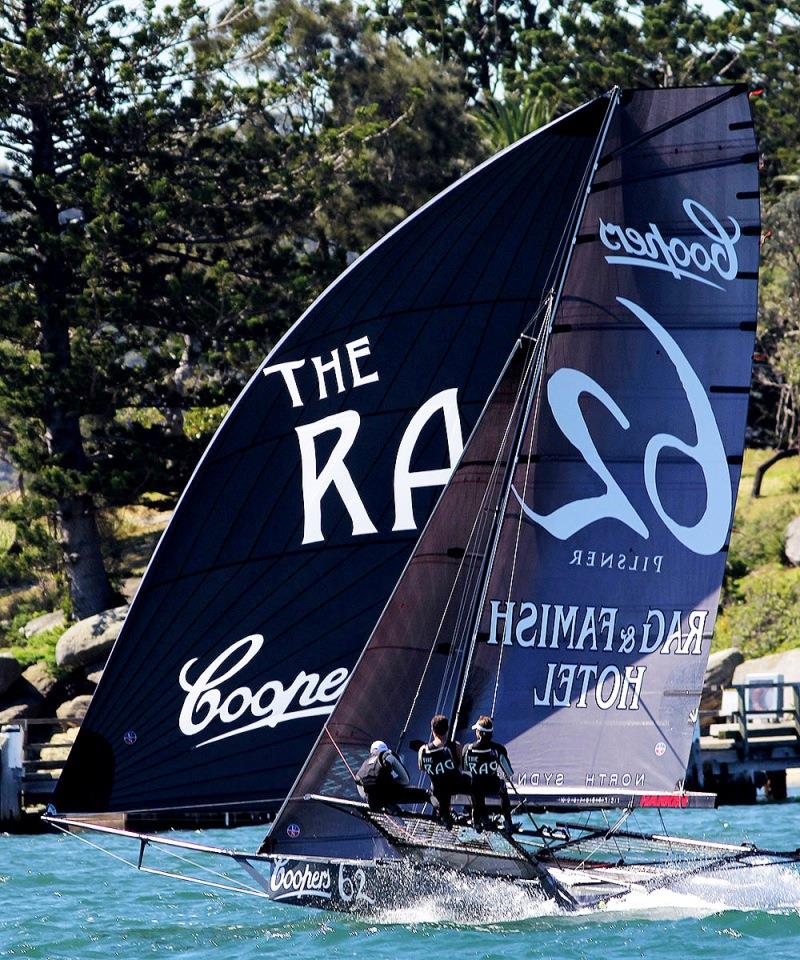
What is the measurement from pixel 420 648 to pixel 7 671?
20.4 meters

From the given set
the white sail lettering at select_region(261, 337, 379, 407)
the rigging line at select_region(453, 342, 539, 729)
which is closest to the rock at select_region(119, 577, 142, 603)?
the white sail lettering at select_region(261, 337, 379, 407)

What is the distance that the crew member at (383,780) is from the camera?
14.8 metres

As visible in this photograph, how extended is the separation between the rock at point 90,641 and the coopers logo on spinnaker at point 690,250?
21.1 m

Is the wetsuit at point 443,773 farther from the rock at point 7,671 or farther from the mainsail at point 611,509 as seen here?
the rock at point 7,671

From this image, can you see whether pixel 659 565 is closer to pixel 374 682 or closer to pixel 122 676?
pixel 374 682

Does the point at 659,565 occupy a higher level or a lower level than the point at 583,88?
lower

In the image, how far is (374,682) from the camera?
1527 cm

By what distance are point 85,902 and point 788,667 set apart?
62.5 ft

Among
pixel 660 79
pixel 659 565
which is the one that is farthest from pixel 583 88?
pixel 659 565

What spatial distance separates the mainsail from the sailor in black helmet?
1.87ft

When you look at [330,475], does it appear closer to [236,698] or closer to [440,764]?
[236,698]

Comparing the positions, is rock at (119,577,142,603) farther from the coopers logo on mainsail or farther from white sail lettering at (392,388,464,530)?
white sail lettering at (392,388,464,530)

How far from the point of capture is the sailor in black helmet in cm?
1448

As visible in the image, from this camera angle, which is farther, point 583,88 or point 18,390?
point 583,88
